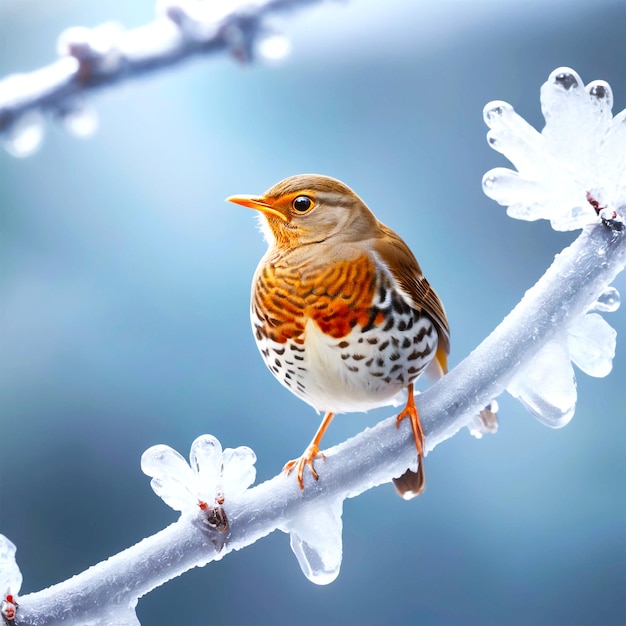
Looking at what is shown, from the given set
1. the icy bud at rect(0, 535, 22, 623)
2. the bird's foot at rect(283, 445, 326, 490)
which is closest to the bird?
the bird's foot at rect(283, 445, 326, 490)

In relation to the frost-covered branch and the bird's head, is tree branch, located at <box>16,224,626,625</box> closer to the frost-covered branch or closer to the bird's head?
the bird's head

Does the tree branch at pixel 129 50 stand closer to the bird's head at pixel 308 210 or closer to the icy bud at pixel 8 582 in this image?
the bird's head at pixel 308 210

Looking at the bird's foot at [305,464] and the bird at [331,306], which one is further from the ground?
the bird at [331,306]

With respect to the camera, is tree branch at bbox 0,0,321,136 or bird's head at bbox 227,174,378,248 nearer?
bird's head at bbox 227,174,378,248

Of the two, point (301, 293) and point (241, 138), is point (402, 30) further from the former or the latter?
point (301, 293)

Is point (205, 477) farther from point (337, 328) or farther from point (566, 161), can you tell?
point (566, 161)

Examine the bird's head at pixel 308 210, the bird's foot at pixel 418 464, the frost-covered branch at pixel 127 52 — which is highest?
the frost-covered branch at pixel 127 52

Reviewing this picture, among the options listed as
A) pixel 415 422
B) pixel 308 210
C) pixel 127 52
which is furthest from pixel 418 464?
pixel 127 52

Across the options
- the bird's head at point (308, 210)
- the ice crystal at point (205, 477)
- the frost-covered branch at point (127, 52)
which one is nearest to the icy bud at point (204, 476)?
the ice crystal at point (205, 477)
